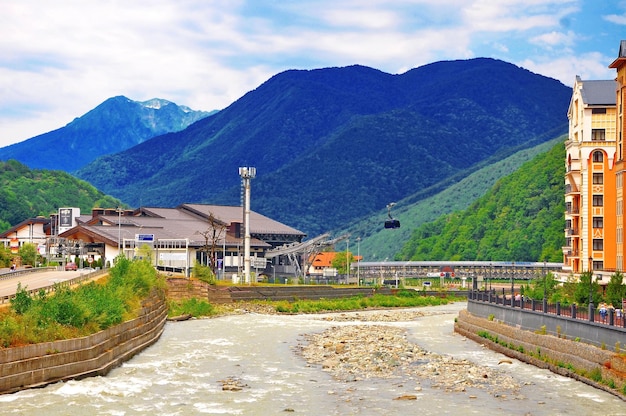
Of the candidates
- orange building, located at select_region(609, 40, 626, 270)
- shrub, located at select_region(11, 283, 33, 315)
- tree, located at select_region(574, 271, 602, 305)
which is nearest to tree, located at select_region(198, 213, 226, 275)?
orange building, located at select_region(609, 40, 626, 270)

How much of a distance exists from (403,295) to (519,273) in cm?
5110

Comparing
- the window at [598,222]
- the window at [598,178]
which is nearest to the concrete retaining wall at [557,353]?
the window at [598,222]

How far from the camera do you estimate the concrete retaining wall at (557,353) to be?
1663 inches

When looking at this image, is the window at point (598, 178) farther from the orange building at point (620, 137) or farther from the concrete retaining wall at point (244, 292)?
the concrete retaining wall at point (244, 292)

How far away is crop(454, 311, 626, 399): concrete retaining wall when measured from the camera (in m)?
42.2

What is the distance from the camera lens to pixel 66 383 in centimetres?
4219

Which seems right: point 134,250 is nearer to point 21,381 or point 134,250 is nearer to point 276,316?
point 276,316

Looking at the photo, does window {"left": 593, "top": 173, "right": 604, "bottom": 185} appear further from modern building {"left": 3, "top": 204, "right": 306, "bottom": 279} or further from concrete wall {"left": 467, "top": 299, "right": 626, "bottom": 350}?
Result: modern building {"left": 3, "top": 204, "right": 306, "bottom": 279}

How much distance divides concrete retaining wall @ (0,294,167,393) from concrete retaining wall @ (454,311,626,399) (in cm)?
2430

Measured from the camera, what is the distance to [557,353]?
165 feet

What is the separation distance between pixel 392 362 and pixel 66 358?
21316mm

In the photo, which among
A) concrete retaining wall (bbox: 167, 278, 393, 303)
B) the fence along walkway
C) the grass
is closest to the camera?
the grass

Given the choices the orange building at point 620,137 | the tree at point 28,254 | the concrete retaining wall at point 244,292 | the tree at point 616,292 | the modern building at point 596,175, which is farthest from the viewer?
the tree at point 28,254

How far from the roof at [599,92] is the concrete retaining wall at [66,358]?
59.6 m
